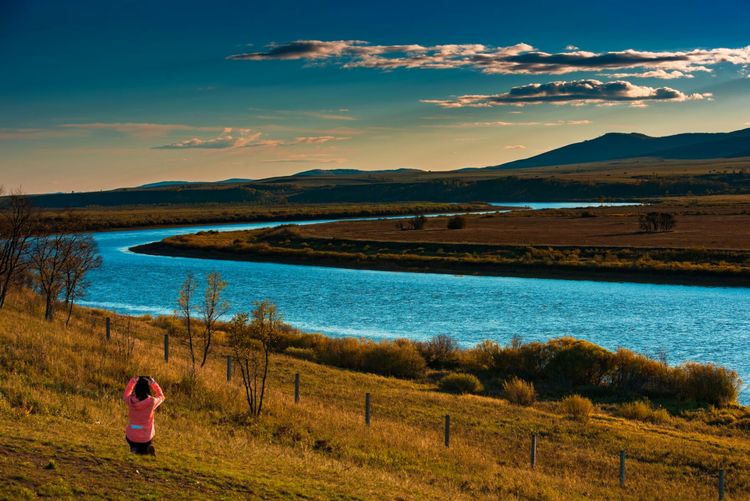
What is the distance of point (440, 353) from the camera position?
111 ft

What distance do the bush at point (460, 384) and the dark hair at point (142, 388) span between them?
18.5 metres

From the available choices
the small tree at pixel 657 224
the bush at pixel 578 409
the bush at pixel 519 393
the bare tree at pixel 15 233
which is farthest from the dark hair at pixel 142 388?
the small tree at pixel 657 224

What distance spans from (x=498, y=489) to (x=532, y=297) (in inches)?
1554

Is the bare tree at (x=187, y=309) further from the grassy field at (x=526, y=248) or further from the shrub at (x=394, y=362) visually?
the grassy field at (x=526, y=248)

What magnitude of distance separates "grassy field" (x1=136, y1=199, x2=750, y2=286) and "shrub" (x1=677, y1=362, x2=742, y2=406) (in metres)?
34.8

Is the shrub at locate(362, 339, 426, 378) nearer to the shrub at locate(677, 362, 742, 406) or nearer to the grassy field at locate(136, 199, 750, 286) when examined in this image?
the shrub at locate(677, 362, 742, 406)

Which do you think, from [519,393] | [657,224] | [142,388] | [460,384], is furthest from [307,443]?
[657,224]

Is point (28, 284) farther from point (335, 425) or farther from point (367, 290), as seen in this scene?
point (335, 425)

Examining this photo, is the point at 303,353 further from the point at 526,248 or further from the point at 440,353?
the point at 526,248

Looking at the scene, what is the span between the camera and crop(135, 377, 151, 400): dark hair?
11.5 m

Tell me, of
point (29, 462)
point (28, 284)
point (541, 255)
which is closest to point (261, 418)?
point (29, 462)

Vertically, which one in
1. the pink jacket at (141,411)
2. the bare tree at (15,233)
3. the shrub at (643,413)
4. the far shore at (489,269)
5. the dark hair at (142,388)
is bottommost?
the shrub at (643,413)

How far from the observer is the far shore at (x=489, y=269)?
198 feet

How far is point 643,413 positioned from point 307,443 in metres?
13.0
